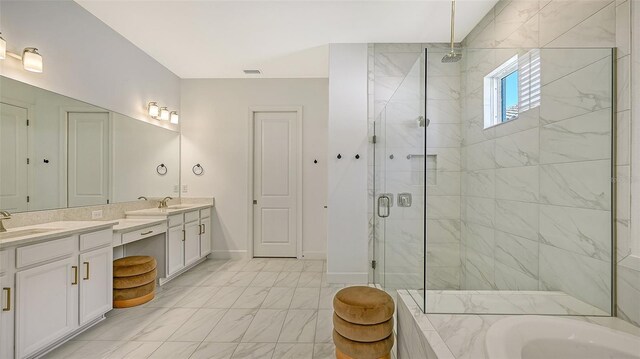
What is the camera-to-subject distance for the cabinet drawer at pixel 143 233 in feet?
8.39

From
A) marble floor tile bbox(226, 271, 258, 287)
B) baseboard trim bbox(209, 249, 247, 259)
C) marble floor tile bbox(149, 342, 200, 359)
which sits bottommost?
marble floor tile bbox(226, 271, 258, 287)

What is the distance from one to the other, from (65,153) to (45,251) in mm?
1011

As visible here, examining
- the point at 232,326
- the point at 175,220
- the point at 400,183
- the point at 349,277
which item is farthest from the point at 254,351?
the point at 175,220

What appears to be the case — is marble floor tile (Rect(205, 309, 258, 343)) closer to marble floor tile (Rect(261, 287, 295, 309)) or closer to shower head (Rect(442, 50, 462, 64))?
marble floor tile (Rect(261, 287, 295, 309))

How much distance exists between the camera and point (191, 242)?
3.58 metres

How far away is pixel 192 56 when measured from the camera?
347cm

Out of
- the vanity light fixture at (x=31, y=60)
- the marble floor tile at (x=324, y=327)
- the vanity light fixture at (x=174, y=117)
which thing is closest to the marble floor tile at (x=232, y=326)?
the marble floor tile at (x=324, y=327)

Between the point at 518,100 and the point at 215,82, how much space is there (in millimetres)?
3855

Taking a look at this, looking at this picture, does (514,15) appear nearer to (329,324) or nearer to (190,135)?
(329,324)

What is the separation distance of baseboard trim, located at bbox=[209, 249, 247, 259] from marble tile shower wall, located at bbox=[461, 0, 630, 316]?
307 cm

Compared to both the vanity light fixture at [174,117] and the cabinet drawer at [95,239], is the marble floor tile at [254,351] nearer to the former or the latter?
the cabinet drawer at [95,239]

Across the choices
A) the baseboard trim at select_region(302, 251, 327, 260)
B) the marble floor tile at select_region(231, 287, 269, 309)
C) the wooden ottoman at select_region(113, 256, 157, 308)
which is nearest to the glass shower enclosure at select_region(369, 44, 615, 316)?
the marble floor tile at select_region(231, 287, 269, 309)

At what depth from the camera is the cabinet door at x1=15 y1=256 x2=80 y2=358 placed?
5.36 feet

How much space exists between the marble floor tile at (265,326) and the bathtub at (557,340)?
59.0 inches
